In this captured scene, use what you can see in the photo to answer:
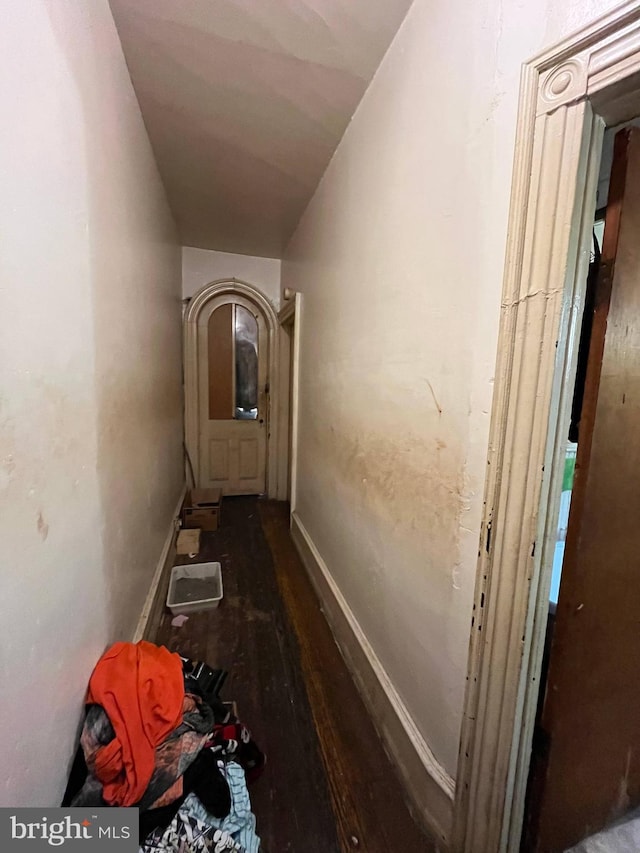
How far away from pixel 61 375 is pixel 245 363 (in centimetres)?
306

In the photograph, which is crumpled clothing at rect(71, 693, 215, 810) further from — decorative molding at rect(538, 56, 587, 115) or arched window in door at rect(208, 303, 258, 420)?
arched window in door at rect(208, 303, 258, 420)

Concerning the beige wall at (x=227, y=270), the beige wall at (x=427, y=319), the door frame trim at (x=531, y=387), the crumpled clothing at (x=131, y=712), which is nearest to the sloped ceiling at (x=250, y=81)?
the beige wall at (x=427, y=319)

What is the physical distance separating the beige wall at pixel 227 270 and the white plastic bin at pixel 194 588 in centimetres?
261

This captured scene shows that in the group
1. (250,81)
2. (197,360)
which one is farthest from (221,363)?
(250,81)

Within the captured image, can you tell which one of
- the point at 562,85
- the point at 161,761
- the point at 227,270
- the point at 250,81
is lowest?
the point at 161,761

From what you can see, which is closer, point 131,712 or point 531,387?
point 531,387

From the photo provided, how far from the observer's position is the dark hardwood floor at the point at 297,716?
1080 millimetres

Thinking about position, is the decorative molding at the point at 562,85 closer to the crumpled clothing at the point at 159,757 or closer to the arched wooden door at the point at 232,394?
the crumpled clothing at the point at 159,757

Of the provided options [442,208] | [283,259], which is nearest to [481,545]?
[442,208]

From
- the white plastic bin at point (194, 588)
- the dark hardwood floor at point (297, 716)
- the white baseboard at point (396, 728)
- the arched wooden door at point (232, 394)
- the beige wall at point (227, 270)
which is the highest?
the beige wall at point (227, 270)

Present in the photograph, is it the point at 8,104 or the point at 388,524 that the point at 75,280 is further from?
the point at 388,524

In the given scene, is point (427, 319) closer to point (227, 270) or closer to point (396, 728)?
point (396, 728)

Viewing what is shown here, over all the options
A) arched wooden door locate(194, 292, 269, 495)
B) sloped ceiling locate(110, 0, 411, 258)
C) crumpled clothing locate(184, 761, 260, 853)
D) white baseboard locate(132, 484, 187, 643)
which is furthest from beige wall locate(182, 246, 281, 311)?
crumpled clothing locate(184, 761, 260, 853)

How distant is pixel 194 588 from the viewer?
2.25 meters
